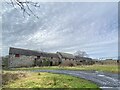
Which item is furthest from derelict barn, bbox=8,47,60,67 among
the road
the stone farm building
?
the road

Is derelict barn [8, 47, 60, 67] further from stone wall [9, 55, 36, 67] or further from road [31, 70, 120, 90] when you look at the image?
road [31, 70, 120, 90]

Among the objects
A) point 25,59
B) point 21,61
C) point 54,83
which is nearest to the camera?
point 54,83

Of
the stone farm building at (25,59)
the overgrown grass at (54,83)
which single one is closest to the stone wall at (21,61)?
the stone farm building at (25,59)

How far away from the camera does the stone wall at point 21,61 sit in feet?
174

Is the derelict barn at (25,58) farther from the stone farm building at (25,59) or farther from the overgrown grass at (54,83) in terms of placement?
the overgrown grass at (54,83)

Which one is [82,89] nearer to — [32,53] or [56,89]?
[56,89]

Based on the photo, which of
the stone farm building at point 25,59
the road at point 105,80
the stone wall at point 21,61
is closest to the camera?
the road at point 105,80

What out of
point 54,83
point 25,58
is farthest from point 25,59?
point 54,83

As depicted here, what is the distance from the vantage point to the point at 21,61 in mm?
55031

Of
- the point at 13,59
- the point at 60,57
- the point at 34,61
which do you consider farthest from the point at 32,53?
the point at 60,57

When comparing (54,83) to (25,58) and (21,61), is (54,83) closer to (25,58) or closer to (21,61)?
(21,61)

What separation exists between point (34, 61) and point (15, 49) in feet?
21.1

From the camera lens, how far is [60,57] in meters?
72.4

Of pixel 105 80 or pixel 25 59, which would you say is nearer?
pixel 105 80
